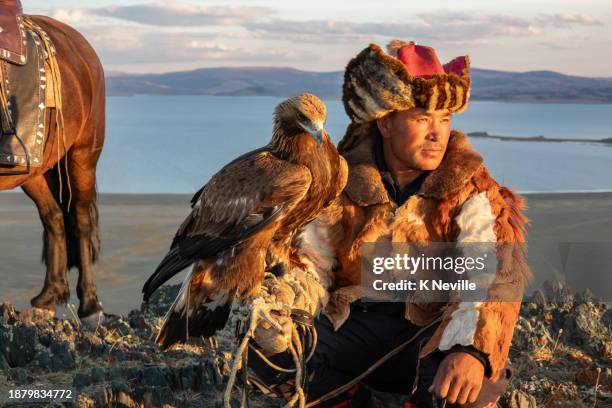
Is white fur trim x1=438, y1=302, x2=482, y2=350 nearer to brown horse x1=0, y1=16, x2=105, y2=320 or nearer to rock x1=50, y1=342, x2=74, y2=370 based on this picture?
rock x1=50, y1=342, x2=74, y2=370

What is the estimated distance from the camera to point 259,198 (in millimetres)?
3613

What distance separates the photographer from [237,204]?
3.68 m

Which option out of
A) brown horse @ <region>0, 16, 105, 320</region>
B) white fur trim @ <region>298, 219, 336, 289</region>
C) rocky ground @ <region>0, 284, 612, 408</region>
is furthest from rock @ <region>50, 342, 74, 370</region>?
white fur trim @ <region>298, 219, 336, 289</region>

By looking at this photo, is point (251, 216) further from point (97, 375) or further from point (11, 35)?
point (11, 35)

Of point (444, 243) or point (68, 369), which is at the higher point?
point (444, 243)

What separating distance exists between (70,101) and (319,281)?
131 inches

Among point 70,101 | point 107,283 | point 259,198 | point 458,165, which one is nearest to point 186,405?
point 259,198

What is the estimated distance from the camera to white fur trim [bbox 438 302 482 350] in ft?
12.1

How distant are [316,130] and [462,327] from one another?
997mm

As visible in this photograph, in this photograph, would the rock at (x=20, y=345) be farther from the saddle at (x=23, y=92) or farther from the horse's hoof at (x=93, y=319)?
the saddle at (x=23, y=92)

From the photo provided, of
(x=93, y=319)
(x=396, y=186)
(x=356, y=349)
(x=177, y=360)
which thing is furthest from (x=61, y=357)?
(x=396, y=186)

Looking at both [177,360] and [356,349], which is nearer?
[356,349]

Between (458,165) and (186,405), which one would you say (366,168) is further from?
(186,405)

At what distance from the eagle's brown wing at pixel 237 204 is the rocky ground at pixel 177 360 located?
1094 millimetres
